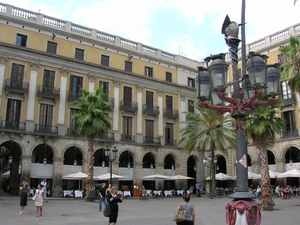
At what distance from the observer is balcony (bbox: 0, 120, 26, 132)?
29.0 m

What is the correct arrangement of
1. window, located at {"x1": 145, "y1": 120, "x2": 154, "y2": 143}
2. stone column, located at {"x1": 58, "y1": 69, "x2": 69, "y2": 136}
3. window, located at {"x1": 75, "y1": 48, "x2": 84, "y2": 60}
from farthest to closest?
1. window, located at {"x1": 145, "y1": 120, "x2": 154, "y2": 143}
2. window, located at {"x1": 75, "y1": 48, "x2": 84, "y2": 60}
3. stone column, located at {"x1": 58, "y1": 69, "x2": 69, "y2": 136}

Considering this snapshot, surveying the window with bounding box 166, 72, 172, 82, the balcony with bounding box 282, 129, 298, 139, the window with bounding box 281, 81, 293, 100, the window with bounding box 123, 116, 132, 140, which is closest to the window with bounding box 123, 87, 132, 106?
the window with bounding box 123, 116, 132, 140

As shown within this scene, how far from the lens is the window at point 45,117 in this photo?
1235 inches

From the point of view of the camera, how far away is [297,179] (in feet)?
113

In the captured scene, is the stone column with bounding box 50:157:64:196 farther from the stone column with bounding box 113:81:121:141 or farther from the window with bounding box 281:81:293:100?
the window with bounding box 281:81:293:100

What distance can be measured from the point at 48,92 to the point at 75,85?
3.27 metres

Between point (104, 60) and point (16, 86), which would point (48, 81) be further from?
point (104, 60)

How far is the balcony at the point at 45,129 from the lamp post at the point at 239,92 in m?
25.4

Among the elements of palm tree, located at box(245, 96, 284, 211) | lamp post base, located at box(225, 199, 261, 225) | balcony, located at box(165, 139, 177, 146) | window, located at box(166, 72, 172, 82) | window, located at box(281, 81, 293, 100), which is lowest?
lamp post base, located at box(225, 199, 261, 225)

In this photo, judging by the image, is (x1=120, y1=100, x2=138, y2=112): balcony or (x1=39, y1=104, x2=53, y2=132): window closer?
(x1=39, y1=104, x2=53, y2=132): window

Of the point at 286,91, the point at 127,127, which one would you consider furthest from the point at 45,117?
the point at 286,91

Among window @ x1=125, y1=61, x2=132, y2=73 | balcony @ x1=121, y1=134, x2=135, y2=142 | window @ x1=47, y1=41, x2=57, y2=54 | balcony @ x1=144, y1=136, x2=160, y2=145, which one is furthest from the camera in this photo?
window @ x1=125, y1=61, x2=132, y2=73

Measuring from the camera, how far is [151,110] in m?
38.4

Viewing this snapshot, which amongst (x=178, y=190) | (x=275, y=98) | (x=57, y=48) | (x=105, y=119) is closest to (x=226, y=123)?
(x=178, y=190)
